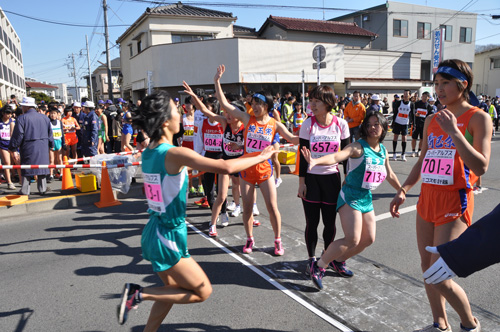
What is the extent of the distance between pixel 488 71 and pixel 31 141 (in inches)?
1892

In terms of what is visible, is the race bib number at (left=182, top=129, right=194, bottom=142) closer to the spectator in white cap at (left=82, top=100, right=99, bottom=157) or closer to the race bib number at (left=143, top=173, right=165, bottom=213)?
the spectator in white cap at (left=82, top=100, right=99, bottom=157)

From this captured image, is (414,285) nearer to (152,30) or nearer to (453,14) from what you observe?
(152,30)

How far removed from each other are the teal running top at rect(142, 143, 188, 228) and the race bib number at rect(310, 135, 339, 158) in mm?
1841

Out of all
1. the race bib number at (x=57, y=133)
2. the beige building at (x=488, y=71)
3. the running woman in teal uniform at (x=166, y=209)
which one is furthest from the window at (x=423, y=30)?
the running woman in teal uniform at (x=166, y=209)

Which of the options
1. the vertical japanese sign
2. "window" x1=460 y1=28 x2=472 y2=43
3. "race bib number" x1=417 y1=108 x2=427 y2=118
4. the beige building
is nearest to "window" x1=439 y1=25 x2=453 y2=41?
"window" x1=460 y1=28 x2=472 y2=43

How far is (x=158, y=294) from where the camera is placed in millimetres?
2500

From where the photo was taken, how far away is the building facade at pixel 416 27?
3425 cm

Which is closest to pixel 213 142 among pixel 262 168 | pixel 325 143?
pixel 262 168

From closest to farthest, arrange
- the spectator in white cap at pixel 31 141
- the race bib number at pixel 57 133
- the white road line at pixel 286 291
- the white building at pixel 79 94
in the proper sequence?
the white road line at pixel 286 291 < the spectator in white cap at pixel 31 141 < the race bib number at pixel 57 133 < the white building at pixel 79 94

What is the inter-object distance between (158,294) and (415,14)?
4019cm

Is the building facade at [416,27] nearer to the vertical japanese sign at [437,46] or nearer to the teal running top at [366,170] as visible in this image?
the vertical japanese sign at [437,46]

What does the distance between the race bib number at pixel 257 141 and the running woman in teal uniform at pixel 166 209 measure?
6.67 ft

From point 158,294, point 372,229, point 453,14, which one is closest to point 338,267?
point 372,229

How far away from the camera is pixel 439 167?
105 inches
